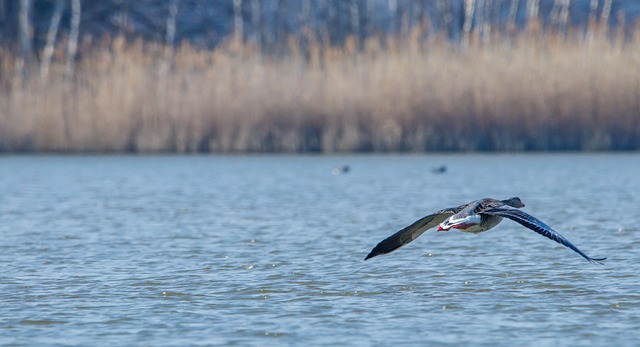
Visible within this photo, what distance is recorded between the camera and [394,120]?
637 inches

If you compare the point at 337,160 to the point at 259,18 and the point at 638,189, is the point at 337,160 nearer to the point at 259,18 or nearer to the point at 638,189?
the point at 638,189

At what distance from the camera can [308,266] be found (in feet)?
22.7

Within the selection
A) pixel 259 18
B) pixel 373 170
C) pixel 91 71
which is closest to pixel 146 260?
pixel 373 170

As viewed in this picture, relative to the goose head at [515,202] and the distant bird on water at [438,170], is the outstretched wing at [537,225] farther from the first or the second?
the distant bird on water at [438,170]

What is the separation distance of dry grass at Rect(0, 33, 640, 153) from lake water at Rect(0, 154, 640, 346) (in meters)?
2.78

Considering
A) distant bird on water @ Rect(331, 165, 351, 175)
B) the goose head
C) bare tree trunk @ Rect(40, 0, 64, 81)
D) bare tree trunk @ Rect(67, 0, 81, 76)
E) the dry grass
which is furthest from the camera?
bare tree trunk @ Rect(67, 0, 81, 76)

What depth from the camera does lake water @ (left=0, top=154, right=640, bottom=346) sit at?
521 cm

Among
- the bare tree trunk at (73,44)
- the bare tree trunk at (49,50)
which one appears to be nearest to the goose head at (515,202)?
the bare tree trunk at (49,50)

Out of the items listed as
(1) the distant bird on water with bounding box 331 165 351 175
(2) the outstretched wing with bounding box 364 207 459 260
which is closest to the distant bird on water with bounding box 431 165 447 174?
(1) the distant bird on water with bounding box 331 165 351 175

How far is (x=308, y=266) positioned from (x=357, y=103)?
9.50 meters

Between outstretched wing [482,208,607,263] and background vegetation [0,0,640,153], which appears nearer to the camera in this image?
outstretched wing [482,208,607,263]

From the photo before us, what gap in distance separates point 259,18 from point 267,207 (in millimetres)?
15345

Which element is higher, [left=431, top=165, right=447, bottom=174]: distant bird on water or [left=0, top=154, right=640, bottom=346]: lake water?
[left=431, top=165, right=447, bottom=174]: distant bird on water

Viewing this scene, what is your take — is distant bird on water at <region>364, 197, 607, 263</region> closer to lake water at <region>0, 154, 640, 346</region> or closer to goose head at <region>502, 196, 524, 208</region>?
lake water at <region>0, 154, 640, 346</region>
